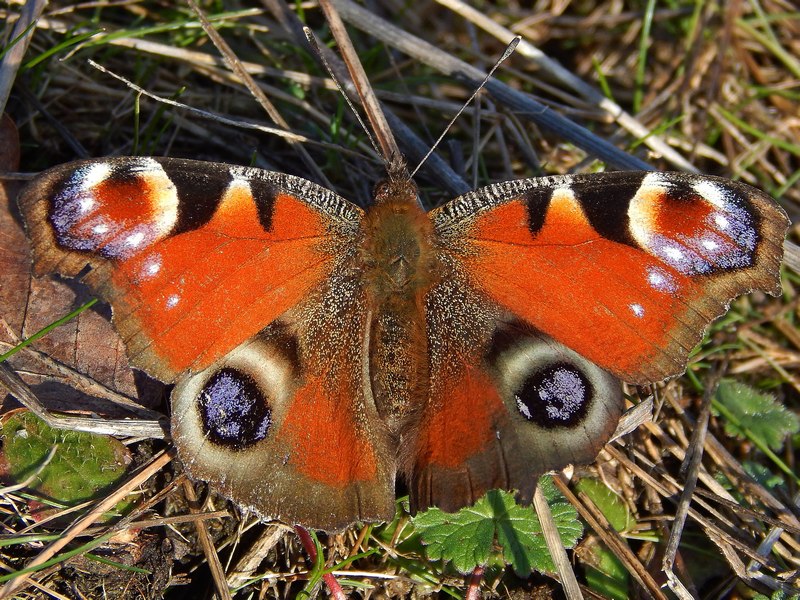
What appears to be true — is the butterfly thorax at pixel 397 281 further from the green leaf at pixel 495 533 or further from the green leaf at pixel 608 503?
the green leaf at pixel 608 503

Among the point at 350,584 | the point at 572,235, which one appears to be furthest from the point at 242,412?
the point at 572,235

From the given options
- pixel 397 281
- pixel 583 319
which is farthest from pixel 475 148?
pixel 583 319

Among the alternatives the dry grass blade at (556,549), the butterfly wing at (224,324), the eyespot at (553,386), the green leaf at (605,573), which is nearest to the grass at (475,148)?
the green leaf at (605,573)

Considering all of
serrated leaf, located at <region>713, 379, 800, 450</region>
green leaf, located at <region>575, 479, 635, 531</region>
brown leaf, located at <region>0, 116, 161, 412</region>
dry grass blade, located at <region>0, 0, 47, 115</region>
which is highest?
dry grass blade, located at <region>0, 0, 47, 115</region>

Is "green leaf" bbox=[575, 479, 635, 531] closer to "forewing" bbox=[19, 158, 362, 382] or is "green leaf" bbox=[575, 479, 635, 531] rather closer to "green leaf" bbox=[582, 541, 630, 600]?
"green leaf" bbox=[582, 541, 630, 600]

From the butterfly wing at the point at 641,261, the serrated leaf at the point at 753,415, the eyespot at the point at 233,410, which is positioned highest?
the butterfly wing at the point at 641,261

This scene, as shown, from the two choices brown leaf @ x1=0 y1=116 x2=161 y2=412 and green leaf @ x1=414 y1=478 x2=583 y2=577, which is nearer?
green leaf @ x1=414 y1=478 x2=583 y2=577

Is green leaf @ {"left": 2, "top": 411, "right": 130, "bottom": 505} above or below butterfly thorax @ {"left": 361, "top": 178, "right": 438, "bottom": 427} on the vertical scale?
below

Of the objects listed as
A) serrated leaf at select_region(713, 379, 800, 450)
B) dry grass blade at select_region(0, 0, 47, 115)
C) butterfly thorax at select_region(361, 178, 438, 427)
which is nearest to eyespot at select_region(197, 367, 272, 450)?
butterfly thorax at select_region(361, 178, 438, 427)

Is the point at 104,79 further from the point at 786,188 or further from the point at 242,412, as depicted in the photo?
the point at 786,188
